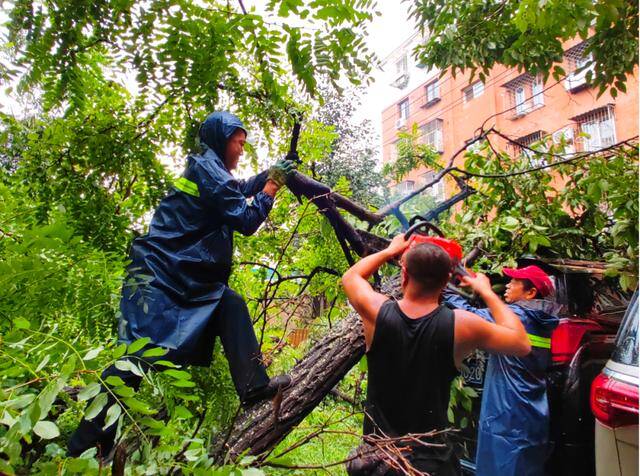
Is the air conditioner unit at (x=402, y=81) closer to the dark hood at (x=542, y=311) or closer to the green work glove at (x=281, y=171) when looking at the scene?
the dark hood at (x=542, y=311)

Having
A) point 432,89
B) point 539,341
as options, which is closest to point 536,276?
point 539,341

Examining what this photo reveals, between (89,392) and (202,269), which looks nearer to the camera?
(89,392)

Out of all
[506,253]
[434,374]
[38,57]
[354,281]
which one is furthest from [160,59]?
[506,253]

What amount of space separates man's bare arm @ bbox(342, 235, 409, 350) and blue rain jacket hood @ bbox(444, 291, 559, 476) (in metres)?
1.29

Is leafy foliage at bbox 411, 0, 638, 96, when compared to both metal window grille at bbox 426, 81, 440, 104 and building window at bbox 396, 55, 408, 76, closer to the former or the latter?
building window at bbox 396, 55, 408, 76

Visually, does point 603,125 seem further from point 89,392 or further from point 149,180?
point 89,392

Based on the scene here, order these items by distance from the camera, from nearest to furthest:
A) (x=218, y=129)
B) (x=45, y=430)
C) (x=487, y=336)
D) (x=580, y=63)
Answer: (x=45, y=430) → (x=487, y=336) → (x=218, y=129) → (x=580, y=63)

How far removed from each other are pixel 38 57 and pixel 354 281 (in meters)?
1.61

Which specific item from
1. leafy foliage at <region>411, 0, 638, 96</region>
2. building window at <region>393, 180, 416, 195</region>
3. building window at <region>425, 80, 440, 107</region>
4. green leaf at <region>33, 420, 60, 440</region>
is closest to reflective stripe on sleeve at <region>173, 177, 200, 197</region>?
green leaf at <region>33, 420, 60, 440</region>

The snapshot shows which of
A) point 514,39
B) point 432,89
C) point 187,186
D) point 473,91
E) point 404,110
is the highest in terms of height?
point 473,91

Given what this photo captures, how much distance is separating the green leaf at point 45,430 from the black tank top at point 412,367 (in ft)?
4.17

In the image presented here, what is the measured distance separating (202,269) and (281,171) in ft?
1.99

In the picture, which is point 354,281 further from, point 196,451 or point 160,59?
point 160,59

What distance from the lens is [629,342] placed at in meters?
2.11
